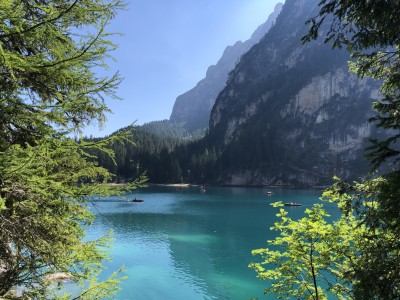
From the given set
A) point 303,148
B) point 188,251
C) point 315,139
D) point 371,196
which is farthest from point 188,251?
point 315,139

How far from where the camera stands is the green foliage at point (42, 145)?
4.95 meters

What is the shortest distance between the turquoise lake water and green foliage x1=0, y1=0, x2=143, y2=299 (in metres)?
5.19

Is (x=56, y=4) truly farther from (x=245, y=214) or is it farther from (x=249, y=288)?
(x=245, y=214)

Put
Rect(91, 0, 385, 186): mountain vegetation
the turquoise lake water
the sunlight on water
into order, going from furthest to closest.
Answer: Rect(91, 0, 385, 186): mountain vegetation → the sunlight on water → the turquoise lake water

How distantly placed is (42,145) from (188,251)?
39.3 meters

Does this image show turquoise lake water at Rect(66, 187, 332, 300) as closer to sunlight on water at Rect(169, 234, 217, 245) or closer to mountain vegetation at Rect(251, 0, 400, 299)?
sunlight on water at Rect(169, 234, 217, 245)

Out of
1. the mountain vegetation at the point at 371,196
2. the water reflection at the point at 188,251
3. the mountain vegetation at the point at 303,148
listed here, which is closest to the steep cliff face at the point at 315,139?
the mountain vegetation at the point at 303,148

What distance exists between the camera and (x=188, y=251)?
1652 inches

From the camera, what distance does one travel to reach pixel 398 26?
670 cm

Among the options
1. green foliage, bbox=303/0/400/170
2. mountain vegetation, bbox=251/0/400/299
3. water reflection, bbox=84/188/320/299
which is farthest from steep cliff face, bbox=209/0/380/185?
green foliage, bbox=303/0/400/170

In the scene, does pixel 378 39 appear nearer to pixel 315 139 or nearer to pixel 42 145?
pixel 42 145

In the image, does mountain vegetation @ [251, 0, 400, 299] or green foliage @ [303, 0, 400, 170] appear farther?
green foliage @ [303, 0, 400, 170]

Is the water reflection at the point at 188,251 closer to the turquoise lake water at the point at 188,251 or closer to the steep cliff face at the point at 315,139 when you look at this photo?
the turquoise lake water at the point at 188,251

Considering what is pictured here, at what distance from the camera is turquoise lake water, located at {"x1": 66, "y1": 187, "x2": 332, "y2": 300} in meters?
29.4
